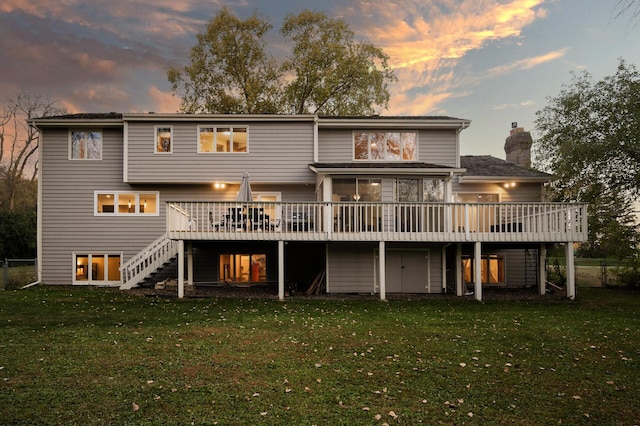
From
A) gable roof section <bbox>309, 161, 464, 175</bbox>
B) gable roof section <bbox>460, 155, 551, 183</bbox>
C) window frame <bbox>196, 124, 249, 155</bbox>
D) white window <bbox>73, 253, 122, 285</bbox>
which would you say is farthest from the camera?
gable roof section <bbox>460, 155, 551, 183</bbox>

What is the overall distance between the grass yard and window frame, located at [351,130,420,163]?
26.6 feet

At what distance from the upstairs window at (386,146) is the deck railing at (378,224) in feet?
11.9

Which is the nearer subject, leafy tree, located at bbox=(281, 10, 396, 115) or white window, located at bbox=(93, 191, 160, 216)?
white window, located at bbox=(93, 191, 160, 216)

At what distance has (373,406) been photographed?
17.2 feet

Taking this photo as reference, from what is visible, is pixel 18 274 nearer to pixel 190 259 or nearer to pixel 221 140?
pixel 190 259

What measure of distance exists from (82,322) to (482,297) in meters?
12.4

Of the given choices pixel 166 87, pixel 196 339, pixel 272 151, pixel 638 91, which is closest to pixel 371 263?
pixel 272 151

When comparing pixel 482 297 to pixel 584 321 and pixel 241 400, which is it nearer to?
pixel 584 321

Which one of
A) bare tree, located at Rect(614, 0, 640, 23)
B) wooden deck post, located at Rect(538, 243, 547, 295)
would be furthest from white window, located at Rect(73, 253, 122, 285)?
bare tree, located at Rect(614, 0, 640, 23)

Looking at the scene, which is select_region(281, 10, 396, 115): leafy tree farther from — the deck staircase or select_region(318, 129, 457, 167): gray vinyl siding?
the deck staircase

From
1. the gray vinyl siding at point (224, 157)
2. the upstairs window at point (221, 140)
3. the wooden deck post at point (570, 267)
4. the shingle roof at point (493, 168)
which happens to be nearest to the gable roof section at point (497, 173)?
the shingle roof at point (493, 168)

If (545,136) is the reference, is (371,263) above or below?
below

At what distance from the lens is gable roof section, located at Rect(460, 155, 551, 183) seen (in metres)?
18.8

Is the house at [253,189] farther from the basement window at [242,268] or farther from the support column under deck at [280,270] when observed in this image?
the support column under deck at [280,270]
